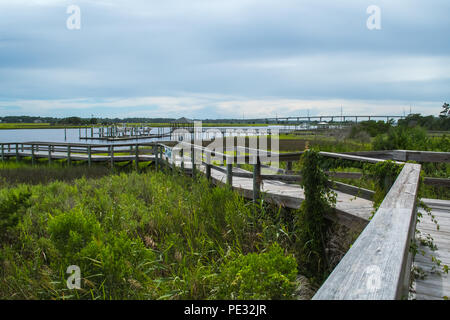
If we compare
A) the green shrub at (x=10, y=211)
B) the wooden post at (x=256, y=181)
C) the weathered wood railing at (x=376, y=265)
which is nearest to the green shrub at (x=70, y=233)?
the green shrub at (x=10, y=211)

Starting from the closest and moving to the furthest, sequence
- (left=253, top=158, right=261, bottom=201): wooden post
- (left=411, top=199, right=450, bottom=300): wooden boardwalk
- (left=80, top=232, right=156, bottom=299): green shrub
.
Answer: (left=411, top=199, right=450, bottom=300): wooden boardwalk < (left=80, top=232, right=156, bottom=299): green shrub < (left=253, top=158, right=261, bottom=201): wooden post

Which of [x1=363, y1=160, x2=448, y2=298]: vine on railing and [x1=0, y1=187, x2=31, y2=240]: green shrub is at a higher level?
[x1=363, y1=160, x2=448, y2=298]: vine on railing

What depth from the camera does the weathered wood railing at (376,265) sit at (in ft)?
3.44

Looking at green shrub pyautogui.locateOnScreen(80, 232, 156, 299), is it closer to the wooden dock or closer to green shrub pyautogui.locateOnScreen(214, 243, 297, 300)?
green shrub pyautogui.locateOnScreen(214, 243, 297, 300)

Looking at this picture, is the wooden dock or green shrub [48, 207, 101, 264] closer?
the wooden dock

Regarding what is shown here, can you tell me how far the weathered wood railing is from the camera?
105 centimetres

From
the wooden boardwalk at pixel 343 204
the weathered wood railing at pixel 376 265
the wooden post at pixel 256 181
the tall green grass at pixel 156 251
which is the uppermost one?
the weathered wood railing at pixel 376 265

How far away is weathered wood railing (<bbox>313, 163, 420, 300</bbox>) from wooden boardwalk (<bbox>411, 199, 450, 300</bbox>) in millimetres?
1377

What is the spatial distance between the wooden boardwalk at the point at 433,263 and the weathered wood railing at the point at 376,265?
4.52 ft

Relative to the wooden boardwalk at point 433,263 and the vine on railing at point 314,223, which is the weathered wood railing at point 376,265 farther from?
the vine on railing at point 314,223

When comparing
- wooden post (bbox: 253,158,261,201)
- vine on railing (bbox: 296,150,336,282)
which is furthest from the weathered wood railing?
wooden post (bbox: 253,158,261,201)

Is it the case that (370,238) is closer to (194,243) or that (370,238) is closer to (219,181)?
(194,243)

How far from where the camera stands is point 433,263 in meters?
3.29
